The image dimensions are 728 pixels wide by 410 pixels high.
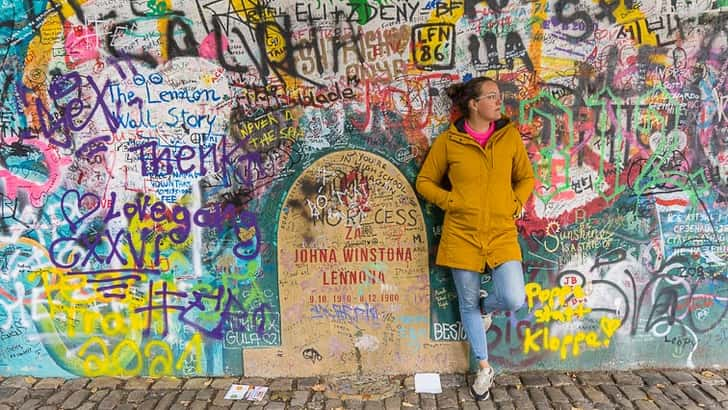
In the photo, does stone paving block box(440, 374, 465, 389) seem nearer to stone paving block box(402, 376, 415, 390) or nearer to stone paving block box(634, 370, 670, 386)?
stone paving block box(402, 376, 415, 390)

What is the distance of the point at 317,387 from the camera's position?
4.39 meters

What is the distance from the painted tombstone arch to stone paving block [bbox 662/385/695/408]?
152cm

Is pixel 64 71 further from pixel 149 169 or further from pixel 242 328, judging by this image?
pixel 242 328

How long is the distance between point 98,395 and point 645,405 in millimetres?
3815

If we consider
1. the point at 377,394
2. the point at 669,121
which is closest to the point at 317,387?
the point at 377,394

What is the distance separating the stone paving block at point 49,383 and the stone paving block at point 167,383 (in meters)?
0.72

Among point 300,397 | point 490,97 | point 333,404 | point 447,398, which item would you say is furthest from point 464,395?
point 490,97

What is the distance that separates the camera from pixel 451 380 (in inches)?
175

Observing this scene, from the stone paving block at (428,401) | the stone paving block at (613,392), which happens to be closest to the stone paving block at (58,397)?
the stone paving block at (428,401)

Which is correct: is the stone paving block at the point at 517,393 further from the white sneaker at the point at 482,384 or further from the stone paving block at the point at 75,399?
the stone paving block at the point at 75,399

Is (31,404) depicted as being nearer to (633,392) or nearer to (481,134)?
(481,134)

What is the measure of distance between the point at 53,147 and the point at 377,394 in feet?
9.55

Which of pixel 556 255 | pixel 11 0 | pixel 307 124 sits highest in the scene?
pixel 11 0

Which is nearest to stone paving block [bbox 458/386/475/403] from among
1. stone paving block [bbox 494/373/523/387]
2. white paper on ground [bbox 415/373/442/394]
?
white paper on ground [bbox 415/373/442/394]
